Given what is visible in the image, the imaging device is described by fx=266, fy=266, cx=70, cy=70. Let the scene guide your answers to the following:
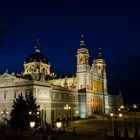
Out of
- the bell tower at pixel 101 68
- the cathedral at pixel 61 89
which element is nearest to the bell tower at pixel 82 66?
the cathedral at pixel 61 89

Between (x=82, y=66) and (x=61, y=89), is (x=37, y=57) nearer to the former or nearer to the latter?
(x=82, y=66)

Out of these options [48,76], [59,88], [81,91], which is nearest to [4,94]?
[59,88]

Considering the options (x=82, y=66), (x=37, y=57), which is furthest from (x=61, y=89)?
(x=37, y=57)

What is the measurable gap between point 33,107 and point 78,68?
37.3 m

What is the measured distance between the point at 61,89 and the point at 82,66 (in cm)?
1528

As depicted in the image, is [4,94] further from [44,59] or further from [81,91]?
[44,59]

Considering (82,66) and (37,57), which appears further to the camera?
(37,57)

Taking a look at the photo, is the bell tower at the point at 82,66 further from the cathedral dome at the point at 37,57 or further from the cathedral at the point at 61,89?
the cathedral dome at the point at 37,57

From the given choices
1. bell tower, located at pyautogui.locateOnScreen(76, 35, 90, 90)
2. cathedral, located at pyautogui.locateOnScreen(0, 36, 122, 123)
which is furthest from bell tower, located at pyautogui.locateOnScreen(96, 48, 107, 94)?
bell tower, located at pyautogui.locateOnScreen(76, 35, 90, 90)

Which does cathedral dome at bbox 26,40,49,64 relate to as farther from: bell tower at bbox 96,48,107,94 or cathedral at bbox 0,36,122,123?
bell tower at bbox 96,48,107,94

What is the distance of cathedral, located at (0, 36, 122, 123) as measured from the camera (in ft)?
184

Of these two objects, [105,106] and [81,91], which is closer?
[81,91]

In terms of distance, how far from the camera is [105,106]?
91875 millimetres

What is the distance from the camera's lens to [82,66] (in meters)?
78.5
